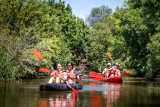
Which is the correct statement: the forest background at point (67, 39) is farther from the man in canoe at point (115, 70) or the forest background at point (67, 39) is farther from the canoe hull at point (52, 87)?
the canoe hull at point (52, 87)

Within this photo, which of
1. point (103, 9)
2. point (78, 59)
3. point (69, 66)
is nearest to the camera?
point (69, 66)

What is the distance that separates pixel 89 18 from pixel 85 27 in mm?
26932

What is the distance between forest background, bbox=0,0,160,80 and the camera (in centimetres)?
2078

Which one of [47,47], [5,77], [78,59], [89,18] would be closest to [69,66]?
[5,77]

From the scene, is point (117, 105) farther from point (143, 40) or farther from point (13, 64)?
point (143, 40)

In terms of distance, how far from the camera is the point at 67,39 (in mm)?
42281

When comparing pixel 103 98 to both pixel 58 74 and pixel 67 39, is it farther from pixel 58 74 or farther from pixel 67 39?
pixel 67 39

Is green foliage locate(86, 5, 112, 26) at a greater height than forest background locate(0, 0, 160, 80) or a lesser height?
greater

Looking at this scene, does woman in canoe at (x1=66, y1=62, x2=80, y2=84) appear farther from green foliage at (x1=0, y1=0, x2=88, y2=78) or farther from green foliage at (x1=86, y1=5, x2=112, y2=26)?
green foliage at (x1=86, y1=5, x2=112, y2=26)

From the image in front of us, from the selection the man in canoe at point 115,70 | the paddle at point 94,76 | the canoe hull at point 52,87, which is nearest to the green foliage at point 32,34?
the paddle at point 94,76

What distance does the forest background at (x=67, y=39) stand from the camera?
20.8m

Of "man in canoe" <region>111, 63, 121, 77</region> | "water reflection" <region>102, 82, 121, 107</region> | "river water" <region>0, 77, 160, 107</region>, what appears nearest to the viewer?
"river water" <region>0, 77, 160, 107</region>

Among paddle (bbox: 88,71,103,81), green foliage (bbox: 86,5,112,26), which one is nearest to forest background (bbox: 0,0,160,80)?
paddle (bbox: 88,71,103,81)

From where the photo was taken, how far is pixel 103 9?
70625 mm
